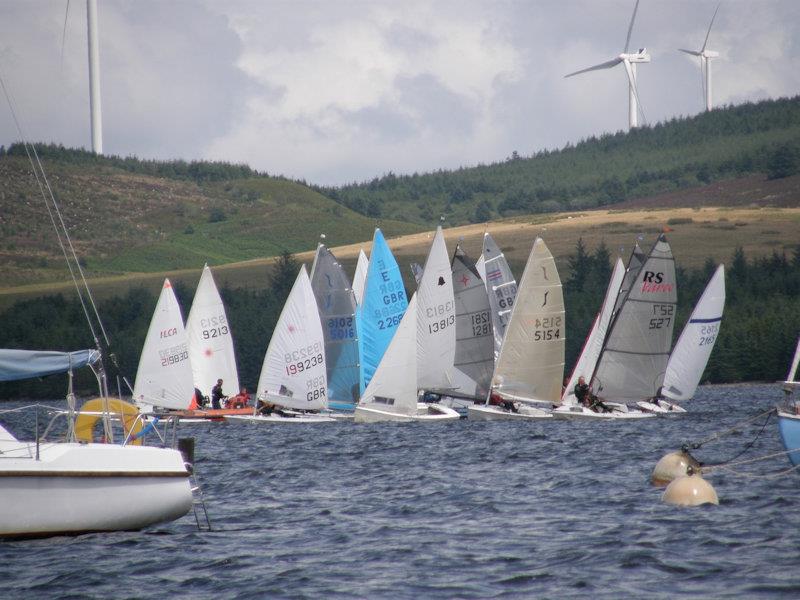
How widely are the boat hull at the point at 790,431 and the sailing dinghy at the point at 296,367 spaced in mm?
25377

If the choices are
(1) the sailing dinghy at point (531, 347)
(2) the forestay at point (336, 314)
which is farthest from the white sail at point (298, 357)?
(1) the sailing dinghy at point (531, 347)

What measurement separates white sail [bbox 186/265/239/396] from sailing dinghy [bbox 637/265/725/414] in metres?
17.2

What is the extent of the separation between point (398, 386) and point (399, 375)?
533 mm

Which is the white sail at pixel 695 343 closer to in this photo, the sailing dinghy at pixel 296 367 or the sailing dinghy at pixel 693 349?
the sailing dinghy at pixel 693 349

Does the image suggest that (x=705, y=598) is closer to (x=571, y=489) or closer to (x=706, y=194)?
(x=571, y=489)

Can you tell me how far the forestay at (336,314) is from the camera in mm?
53219

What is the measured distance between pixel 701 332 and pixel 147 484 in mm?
37224

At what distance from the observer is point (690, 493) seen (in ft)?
78.5

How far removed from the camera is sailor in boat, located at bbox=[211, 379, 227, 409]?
55094 mm

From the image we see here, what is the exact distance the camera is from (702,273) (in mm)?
114875

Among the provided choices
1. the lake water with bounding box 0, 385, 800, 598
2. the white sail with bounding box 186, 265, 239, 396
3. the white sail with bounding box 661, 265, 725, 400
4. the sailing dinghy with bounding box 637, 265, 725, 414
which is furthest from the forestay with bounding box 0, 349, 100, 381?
the white sail with bounding box 661, 265, 725, 400

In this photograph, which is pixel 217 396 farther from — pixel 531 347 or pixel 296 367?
pixel 531 347

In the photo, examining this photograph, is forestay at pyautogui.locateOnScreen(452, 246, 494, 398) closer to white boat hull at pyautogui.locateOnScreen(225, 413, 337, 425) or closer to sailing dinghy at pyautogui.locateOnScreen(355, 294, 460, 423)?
sailing dinghy at pyautogui.locateOnScreen(355, 294, 460, 423)

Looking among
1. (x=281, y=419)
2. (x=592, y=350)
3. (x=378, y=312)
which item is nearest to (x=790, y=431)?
(x=592, y=350)
